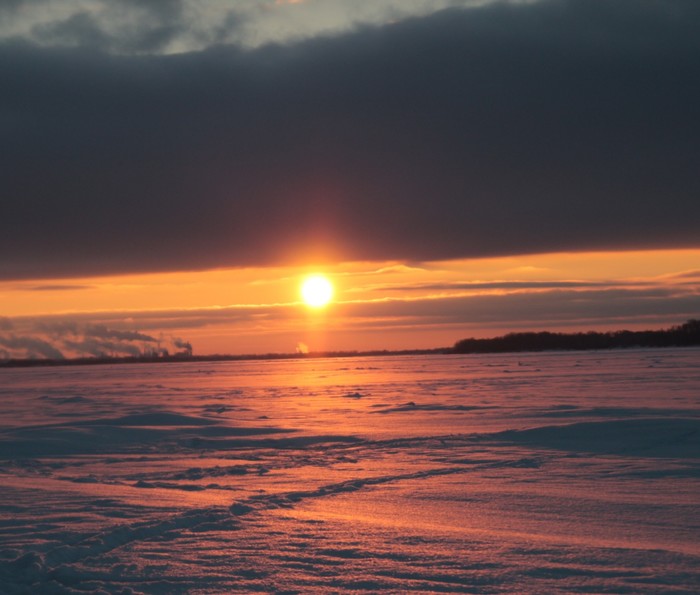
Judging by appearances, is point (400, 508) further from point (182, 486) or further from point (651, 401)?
point (651, 401)

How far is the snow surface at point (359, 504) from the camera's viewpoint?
5.87 meters

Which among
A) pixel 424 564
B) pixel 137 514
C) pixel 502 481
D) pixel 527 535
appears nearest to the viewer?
pixel 424 564

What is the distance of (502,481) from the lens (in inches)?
376

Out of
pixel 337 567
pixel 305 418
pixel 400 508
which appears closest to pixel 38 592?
pixel 337 567

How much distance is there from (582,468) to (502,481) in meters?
1.52

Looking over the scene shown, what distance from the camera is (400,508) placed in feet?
26.9

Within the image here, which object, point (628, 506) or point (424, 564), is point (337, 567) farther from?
point (628, 506)

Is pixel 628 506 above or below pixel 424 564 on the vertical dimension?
above

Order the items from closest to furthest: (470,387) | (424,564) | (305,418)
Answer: (424,564)
(305,418)
(470,387)

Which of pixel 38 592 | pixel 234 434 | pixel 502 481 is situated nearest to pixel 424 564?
pixel 38 592

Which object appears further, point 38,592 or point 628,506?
point 628,506

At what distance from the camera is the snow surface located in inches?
231

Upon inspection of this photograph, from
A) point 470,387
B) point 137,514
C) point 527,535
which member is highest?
point 470,387

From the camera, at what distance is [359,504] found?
27.7 ft
